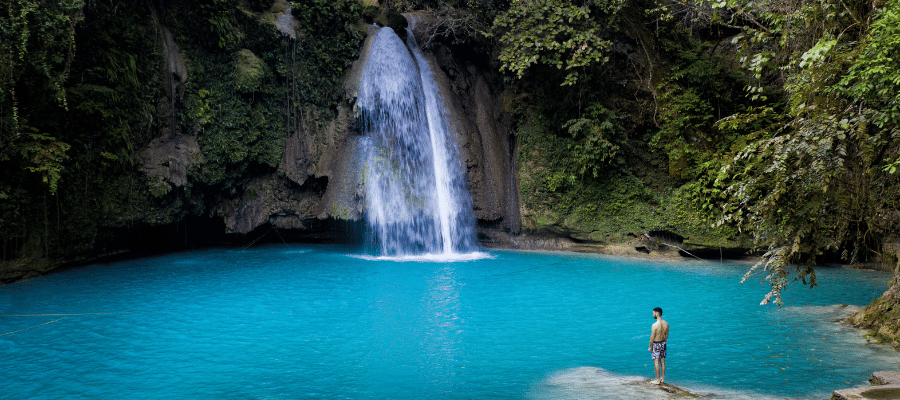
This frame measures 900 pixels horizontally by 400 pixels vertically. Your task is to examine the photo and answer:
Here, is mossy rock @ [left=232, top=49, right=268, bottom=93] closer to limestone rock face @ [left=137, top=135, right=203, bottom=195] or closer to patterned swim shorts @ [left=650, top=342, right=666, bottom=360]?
limestone rock face @ [left=137, top=135, right=203, bottom=195]

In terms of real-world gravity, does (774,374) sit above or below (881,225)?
below

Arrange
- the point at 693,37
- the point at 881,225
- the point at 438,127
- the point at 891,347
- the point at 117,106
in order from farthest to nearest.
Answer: the point at 438,127
the point at 693,37
the point at 117,106
the point at 881,225
the point at 891,347

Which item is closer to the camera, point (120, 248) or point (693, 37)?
point (120, 248)

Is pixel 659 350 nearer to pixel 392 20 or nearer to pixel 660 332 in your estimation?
pixel 660 332

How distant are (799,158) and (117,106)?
620 inches

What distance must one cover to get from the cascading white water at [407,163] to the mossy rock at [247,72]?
3269mm

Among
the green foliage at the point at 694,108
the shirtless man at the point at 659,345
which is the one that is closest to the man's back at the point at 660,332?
the shirtless man at the point at 659,345

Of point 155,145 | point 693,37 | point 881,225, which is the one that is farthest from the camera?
point 693,37

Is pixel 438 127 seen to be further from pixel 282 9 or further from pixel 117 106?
pixel 117 106

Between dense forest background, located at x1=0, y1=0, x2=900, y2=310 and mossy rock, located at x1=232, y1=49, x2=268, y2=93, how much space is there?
4cm

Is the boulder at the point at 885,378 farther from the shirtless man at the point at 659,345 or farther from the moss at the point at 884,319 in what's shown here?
the shirtless man at the point at 659,345

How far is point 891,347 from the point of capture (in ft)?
23.7

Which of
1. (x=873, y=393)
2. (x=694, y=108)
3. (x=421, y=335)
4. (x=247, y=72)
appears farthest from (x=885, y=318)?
(x=247, y=72)

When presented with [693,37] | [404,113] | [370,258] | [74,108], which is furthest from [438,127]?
[74,108]
